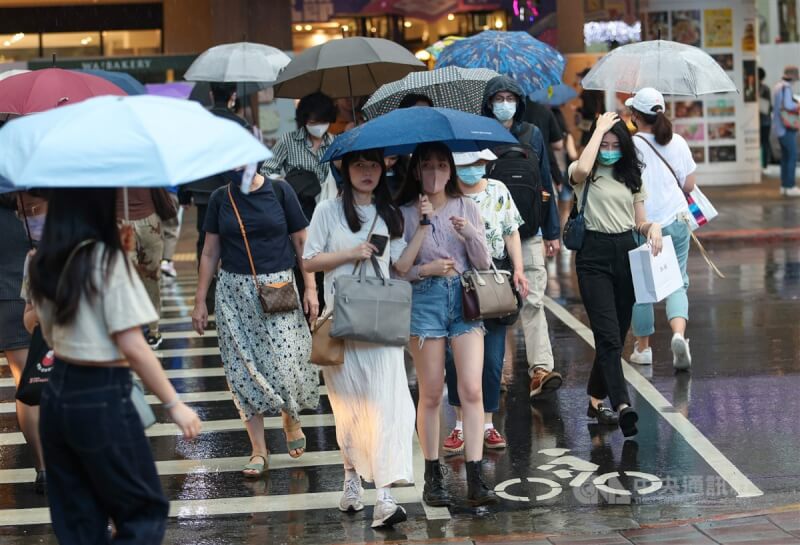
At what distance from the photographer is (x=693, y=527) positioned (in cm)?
676

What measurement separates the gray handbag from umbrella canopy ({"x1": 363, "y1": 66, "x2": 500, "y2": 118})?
2.96 metres

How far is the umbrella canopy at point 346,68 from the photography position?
1091 centimetres

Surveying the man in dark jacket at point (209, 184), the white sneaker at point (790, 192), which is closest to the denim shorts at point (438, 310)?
the man in dark jacket at point (209, 184)

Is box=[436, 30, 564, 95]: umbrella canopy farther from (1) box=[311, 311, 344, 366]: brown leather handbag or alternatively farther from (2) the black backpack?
(1) box=[311, 311, 344, 366]: brown leather handbag

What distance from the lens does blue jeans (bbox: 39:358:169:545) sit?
489cm

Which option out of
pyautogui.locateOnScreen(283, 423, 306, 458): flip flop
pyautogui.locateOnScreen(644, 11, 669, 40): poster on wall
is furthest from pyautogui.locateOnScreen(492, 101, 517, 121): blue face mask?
pyautogui.locateOnScreen(644, 11, 669, 40): poster on wall

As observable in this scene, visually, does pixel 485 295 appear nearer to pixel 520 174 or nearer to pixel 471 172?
pixel 471 172

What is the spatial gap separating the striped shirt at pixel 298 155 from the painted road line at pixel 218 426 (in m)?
1.77

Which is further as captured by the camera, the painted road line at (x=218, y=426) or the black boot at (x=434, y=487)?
the painted road line at (x=218, y=426)

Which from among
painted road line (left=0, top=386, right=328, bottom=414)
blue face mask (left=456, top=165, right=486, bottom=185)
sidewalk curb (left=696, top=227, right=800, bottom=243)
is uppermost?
blue face mask (left=456, top=165, right=486, bottom=185)

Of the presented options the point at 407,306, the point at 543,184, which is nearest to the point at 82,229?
the point at 407,306

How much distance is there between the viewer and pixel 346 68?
1161 centimetres

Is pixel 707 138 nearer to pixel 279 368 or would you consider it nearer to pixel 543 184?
pixel 543 184

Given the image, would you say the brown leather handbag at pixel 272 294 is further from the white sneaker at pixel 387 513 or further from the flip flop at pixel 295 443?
the white sneaker at pixel 387 513
